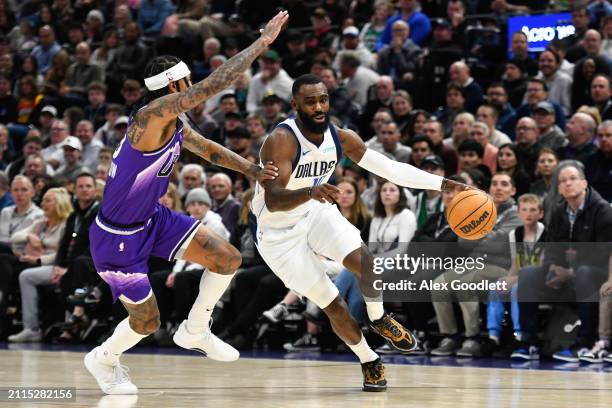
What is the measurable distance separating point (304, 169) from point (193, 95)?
1213 mm

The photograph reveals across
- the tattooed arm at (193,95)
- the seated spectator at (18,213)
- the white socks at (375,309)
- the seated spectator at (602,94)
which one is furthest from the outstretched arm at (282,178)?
the seated spectator at (18,213)

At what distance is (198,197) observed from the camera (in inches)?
465

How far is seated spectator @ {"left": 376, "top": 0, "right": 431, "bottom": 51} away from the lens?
15.3 m

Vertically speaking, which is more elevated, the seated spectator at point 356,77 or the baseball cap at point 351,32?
the baseball cap at point 351,32

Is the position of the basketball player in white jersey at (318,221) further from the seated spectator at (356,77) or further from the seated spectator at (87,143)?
the seated spectator at (87,143)

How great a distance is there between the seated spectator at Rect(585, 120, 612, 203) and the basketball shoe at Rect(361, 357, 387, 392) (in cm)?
447

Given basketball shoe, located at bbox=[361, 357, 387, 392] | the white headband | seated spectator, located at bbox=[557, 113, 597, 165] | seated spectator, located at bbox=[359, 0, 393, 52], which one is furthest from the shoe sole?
seated spectator, located at bbox=[359, 0, 393, 52]

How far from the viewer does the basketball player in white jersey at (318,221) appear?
24.5 feet

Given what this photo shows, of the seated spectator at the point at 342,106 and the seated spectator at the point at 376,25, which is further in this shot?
the seated spectator at the point at 376,25

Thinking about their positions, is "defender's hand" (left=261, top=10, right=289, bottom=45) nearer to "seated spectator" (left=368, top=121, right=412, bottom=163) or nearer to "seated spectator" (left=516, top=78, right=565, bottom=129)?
"seated spectator" (left=368, top=121, right=412, bottom=163)

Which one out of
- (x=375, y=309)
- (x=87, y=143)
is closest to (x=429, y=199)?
(x=375, y=309)

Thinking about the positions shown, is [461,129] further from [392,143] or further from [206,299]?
[206,299]

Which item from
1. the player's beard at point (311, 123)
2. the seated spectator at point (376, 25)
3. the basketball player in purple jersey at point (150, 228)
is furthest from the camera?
the seated spectator at point (376, 25)

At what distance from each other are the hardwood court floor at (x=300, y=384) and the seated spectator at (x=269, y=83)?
19.0 feet
